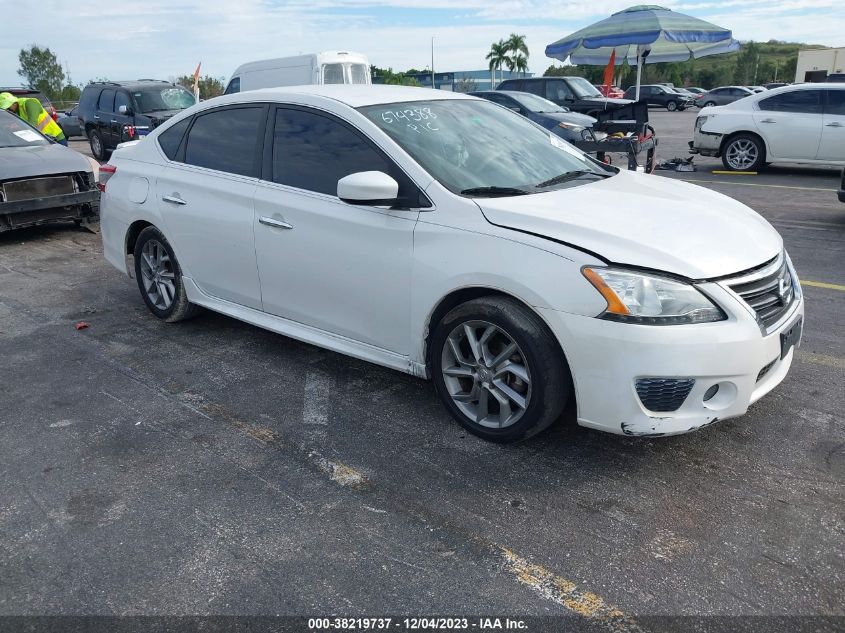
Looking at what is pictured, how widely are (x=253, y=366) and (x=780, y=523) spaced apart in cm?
312

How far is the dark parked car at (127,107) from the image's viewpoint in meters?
14.8

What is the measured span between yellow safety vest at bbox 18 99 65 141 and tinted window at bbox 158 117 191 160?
7146 mm

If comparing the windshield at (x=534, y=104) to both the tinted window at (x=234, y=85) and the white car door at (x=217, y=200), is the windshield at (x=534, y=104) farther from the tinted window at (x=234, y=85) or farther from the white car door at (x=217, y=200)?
the white car door at (x=217, y=200)

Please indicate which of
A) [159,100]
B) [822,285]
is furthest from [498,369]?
[159,100]

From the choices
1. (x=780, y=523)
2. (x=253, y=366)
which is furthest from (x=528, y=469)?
(x=253, y=366)

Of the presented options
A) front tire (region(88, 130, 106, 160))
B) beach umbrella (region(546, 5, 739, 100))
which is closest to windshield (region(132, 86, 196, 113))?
front tire (region(88, 130, 106, 160))

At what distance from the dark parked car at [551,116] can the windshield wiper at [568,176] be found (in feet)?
26.8

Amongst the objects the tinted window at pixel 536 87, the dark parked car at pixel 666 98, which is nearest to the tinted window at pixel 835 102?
the tinted window at pixel 536 87

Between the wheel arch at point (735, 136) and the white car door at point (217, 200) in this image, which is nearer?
the white car door at point (217, 200)

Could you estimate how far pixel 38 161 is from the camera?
8.41 m

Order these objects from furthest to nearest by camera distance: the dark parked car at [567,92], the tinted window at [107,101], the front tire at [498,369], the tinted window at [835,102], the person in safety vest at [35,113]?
the dark parked car at [567,92], the tinted window at [107,101], the tinted window at [835,102], the person in safety vest at [35,113], the front tire at [498,369]

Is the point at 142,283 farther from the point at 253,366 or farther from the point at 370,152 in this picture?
the point at 370,152

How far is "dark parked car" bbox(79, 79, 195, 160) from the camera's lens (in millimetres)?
14758

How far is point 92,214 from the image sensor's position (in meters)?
8.87
